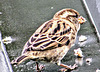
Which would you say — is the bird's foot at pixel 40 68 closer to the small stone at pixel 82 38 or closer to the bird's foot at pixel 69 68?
the bird's foot at pixel 69 68

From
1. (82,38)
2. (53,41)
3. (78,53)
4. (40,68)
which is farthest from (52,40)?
(82,38)

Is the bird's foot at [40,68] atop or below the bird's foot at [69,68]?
atop

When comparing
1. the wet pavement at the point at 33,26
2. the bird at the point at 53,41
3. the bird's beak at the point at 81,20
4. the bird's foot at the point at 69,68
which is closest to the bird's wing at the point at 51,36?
the bird at the point at 53,41

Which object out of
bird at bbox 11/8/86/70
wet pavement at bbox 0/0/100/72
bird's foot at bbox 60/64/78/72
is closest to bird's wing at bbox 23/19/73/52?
bird at bbox 11/8/86/70

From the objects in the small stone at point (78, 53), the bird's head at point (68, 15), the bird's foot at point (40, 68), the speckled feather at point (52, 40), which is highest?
the bird's head at point (68, 15)

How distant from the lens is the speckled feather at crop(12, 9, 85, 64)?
431cm

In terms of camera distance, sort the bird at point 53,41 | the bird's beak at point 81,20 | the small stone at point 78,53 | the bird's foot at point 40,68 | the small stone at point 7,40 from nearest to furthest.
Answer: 1. the bird at point 53,41
2. the bird's foot at point 40,68
3. the small stone at point 78,53
4. the small stone at point 7,40
5. the bird's beak at point 81,20

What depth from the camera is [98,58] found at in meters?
5.11

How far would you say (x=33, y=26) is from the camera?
5.75 meters

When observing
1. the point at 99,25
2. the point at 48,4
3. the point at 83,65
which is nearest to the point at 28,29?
the point at 48,4

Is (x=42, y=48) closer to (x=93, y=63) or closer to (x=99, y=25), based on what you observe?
(x=93, y=63)

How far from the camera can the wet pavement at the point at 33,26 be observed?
5007 mm

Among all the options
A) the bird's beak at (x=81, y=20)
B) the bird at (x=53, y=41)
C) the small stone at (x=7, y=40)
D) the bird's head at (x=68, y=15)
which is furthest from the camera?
the bird's beak at (x=81, y=20)

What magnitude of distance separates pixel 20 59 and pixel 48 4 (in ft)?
7.96
